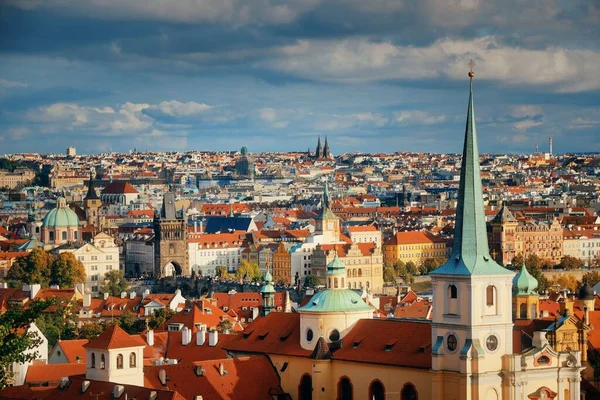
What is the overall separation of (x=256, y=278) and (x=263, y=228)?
36.4 meters

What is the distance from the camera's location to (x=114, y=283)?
406ft

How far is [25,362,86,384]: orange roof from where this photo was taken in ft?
190

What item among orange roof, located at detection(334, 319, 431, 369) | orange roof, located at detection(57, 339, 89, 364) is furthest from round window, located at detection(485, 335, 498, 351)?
orange roof, located at detection(57, 339, 89, 364)

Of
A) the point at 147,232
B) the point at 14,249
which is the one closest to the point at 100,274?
the point at 14,249

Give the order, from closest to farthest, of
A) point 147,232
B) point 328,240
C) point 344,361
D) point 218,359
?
point 344,361, point 218,359, point 328,240, point 147,232

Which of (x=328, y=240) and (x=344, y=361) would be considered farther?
(x=328, y=240)

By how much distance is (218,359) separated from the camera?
55625mm

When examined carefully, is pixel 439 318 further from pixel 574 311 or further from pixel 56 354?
pixel 56 354

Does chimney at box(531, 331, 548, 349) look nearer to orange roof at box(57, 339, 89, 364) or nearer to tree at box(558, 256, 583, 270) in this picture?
orange roof at box(57, 339, 89, 364)

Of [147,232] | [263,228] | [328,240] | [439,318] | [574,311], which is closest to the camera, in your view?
[439,318]

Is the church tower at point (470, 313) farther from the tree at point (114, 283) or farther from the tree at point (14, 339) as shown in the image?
the tree at point (114, 283)

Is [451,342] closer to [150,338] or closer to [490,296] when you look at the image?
[490,296]

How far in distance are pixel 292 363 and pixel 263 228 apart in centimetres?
11499

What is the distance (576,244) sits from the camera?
151 m
